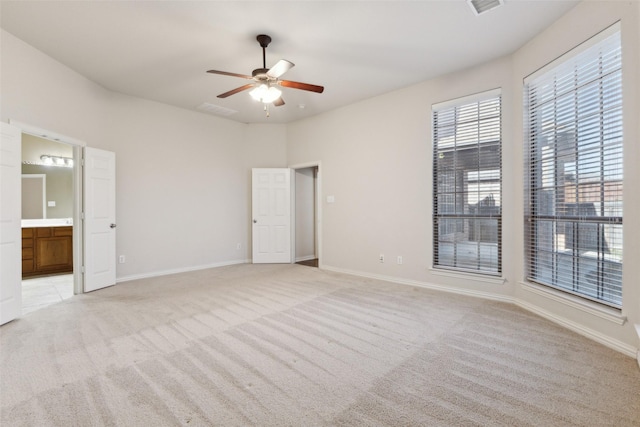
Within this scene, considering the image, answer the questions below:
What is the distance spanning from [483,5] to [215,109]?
4.35m

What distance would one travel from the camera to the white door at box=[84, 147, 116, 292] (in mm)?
4102

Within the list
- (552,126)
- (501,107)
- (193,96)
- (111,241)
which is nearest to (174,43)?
(193,96)

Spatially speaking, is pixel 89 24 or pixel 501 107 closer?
pixel 89 24

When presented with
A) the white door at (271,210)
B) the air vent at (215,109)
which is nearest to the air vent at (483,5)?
the air vent at (215,109)

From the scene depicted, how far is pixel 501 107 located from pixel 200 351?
4.16 metres

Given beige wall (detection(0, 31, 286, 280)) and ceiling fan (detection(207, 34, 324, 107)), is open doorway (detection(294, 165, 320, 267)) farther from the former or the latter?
ceiling fan (detection(207, 34, 324, 107))

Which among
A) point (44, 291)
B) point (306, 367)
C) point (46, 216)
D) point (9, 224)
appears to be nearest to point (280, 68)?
point (306, 367)

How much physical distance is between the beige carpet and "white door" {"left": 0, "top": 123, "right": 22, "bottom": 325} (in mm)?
227

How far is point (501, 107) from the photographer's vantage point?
364 cm

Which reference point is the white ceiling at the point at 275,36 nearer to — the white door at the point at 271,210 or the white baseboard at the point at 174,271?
the white door at the point at 271,210

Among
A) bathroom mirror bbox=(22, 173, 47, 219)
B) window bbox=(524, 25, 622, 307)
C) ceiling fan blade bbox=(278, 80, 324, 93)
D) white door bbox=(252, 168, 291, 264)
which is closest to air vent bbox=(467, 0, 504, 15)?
window bbox=(524, 25, 622, 307)

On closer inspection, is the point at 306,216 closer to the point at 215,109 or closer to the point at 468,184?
the point at 215,109

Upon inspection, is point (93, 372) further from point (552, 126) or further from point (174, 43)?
point (552, 126)

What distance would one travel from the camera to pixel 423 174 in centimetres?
429
